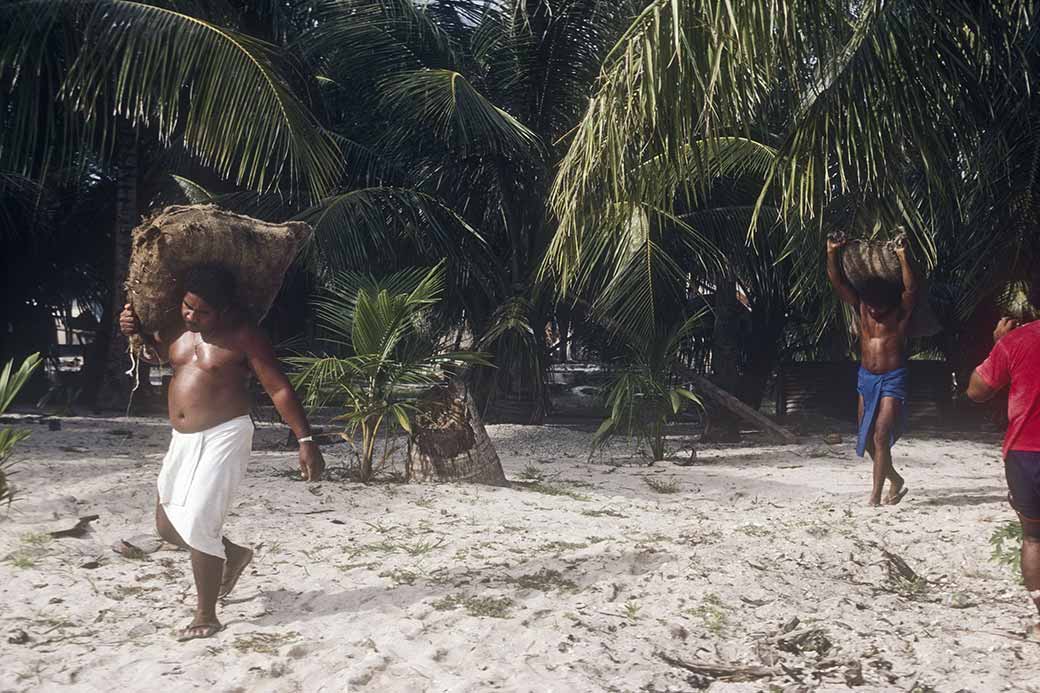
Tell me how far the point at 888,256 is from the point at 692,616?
300 cm

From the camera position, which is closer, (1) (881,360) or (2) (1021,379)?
(2) (1021,379)

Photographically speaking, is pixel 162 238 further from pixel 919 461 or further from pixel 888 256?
pixel 919 461

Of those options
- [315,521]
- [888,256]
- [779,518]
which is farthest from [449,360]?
[888,256]

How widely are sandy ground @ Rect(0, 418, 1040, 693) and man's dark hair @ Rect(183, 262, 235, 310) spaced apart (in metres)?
1.24

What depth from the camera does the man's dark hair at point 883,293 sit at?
633 centimetres

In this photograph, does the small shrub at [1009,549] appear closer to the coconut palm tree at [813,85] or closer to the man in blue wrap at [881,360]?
the man in blue wrap at [881,360]

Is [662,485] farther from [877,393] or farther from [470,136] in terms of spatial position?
[470,136]

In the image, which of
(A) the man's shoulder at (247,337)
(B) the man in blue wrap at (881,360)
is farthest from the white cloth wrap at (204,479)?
(B) the man in blue wrap at (881,360)

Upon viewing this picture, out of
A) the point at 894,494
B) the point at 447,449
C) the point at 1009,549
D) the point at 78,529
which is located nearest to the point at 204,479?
the point at 78,529

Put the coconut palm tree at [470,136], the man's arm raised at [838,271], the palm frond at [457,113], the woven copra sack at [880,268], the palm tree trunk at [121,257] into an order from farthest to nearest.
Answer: the palm tree trunk at [121,257] < the coconut palm tree at [470,136] < the palm frond at [457,113] < the woven copra sack at [880,268] < the man's arm raised at [838,271]

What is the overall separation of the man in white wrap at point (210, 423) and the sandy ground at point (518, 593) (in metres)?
0.35

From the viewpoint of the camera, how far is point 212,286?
3988mm


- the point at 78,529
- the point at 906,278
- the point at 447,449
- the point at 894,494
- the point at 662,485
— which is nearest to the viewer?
the point at 78,529

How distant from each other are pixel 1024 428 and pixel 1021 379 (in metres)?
0.18
